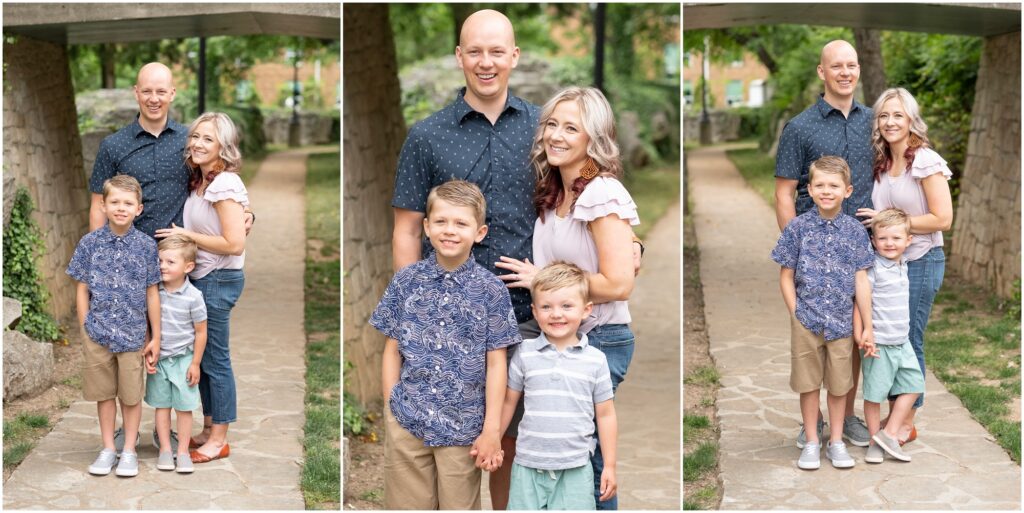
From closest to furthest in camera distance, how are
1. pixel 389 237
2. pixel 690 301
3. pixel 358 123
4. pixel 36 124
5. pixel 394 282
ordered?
pixel 394 282 < pixel 690 301 < pixel 36 124 < pixel 358 123 < pixel 389 237

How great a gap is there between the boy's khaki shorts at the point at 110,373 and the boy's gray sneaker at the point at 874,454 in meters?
2.96

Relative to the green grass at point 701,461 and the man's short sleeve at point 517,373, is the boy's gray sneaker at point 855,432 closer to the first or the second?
the green grass at point 701,461

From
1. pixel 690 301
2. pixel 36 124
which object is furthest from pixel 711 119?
pixel 36 124

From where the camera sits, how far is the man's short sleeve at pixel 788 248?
4.51 metres

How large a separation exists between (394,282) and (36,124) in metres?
2.61

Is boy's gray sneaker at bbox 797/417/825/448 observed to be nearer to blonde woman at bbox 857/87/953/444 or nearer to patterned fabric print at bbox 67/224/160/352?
blonde woman at bbox 857/87/953/444

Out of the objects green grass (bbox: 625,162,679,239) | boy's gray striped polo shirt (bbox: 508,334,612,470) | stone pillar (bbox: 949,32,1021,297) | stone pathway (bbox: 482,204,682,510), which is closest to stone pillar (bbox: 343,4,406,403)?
stone pathway (bbox: 482,204,682,510)

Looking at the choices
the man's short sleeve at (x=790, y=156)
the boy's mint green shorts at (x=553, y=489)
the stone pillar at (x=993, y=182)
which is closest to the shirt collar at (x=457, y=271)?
the boy's mint green shorts at (x=553, y=489)

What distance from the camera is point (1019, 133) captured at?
7.53 metres

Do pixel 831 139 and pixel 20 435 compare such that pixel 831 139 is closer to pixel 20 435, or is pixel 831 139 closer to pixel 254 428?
pixel 254 428

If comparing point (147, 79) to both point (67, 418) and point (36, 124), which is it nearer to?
point (36, 124)

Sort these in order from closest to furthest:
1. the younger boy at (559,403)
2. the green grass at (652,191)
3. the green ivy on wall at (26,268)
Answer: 1. the younger boy at (559,403)
2. the green ivy on wall at (26,268)
3. the green grass at (652,191)

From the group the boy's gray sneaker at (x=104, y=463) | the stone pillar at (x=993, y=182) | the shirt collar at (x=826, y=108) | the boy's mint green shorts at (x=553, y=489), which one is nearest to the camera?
the boy's mint green shorts at (x=553, y=489)

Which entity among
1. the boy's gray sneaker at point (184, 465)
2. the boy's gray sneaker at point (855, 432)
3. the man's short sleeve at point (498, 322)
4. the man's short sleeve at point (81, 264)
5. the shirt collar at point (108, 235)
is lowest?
the boy's gray sneaker at point (184, 465)
